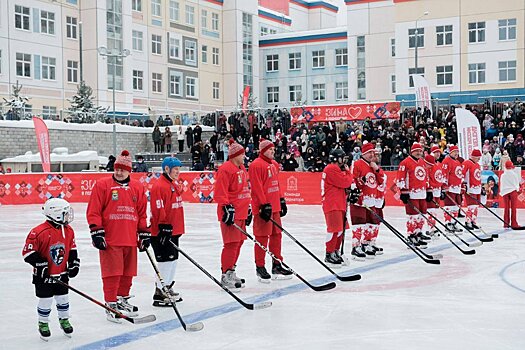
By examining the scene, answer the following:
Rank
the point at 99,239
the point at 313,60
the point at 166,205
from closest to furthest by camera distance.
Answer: the point at 99,239, the point at 166,205, the point at 313,60

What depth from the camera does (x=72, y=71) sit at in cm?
4566

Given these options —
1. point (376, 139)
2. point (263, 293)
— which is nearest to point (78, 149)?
point (376, 139)

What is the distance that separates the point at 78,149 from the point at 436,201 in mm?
23248

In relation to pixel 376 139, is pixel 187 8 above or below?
above

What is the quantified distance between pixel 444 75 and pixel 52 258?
4213cm

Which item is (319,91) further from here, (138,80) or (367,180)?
(367,180)

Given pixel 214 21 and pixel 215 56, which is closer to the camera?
pixel 214 21

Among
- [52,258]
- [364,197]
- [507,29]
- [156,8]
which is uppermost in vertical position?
[156,8]

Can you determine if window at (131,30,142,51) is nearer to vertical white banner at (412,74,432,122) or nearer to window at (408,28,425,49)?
window at (408,28,425,49)

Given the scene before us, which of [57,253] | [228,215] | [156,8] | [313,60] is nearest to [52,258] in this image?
[57,253]

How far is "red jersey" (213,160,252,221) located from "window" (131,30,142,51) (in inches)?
1687

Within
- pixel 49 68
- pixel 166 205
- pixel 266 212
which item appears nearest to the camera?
pixel 166 205

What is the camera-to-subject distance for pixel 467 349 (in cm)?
568

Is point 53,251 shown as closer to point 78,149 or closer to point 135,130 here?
point 78,149
